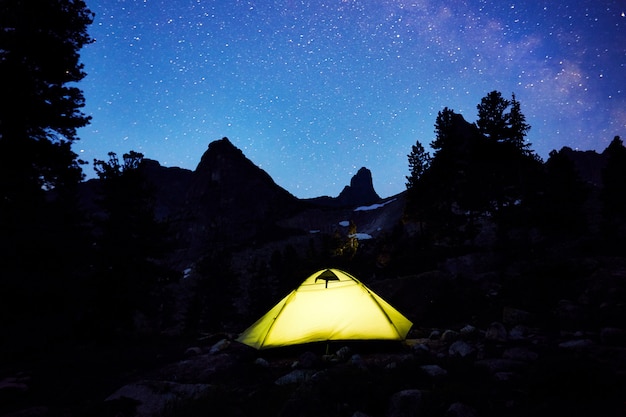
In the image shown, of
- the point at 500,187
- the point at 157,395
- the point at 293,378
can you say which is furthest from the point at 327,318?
the point at 500,187

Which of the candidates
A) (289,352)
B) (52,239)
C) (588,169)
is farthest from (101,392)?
(588,169)

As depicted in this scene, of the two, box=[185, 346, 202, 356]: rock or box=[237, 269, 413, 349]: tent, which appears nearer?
box=[237, 269, 413, 349]: tent

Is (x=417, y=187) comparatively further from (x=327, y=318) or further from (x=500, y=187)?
(x=327, y=318)

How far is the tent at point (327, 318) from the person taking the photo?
7.11m

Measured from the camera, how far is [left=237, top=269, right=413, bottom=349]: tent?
7113 millimetres

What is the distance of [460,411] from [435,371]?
1.45 m

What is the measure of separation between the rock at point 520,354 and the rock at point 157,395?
493cm

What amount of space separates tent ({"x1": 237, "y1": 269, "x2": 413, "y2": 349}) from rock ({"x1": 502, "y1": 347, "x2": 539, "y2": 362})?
212 centimetres

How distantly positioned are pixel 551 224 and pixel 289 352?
110 feet

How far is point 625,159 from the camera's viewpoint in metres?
37.2

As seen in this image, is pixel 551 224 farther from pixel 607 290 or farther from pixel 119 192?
pixel 119 192

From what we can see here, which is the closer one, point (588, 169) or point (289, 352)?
point (289, 352)

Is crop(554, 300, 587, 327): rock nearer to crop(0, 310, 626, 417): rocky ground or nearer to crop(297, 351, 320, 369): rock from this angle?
crop(0, 310, 626, 417): rocky ground

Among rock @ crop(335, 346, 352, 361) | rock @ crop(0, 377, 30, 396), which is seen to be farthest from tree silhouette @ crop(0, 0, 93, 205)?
rock @ crop(335, 346, 352, 361)
